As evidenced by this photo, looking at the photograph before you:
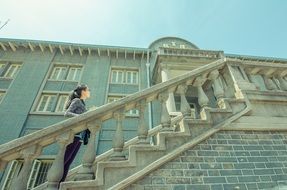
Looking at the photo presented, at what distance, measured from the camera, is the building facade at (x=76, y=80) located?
1123 cm

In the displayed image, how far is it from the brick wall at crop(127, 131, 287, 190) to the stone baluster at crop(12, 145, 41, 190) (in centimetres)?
117

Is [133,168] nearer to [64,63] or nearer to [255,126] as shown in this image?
[255,126]

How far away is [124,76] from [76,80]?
3448mm

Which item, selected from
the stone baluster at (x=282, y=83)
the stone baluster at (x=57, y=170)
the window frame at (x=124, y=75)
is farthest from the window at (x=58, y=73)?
the stone baluster at (x=282, y=83)

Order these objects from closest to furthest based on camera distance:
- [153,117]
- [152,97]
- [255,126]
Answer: [152,97], [255,126], [153,117]

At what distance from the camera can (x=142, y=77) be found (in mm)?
15258

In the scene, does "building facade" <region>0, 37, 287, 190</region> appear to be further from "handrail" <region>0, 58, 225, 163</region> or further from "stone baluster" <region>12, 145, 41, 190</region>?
"stone baluster" <region>12, 145, 41, 190</region>

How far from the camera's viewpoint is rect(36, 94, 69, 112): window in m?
12.8

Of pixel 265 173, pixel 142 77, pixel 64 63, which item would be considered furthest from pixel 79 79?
pixel 265 173

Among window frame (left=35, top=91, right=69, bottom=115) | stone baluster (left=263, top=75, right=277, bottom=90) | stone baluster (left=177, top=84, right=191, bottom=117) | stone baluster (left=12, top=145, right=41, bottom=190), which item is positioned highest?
window frame (left=35, top=91, right=69, bottom=115)

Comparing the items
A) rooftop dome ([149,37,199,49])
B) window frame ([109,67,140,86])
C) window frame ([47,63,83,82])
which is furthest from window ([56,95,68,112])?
rooftop dome ([149,37,199,49])

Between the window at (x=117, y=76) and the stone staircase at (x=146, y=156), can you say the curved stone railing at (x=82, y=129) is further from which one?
the window at (x=117, y=76)

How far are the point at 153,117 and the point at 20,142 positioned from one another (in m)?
9.94

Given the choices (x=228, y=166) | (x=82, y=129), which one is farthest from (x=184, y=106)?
(x=82, y=129)
